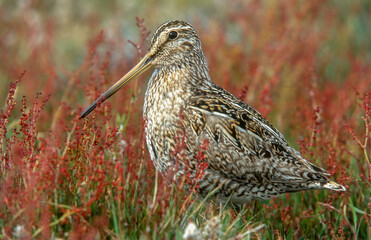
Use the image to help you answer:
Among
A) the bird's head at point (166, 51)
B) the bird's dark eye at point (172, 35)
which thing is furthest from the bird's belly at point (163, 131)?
the bird's dark eye at point (172, 35)

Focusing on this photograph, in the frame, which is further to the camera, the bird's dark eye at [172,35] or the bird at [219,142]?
the bird's dark eye at [172,35]

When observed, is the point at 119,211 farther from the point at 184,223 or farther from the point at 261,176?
the point at 261,176

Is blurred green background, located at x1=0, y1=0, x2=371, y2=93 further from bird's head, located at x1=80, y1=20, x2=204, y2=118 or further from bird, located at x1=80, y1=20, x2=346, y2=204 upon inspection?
bird, located at x1=80, y1=20, x2=346, y2=204

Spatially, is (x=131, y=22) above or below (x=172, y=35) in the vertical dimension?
above

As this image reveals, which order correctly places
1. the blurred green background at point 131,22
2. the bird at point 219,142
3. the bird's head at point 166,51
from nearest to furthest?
the bird at point 219,142 → the bird's head at point 166,51 → the blurred green background at point 131,22

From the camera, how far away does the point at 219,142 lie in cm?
418

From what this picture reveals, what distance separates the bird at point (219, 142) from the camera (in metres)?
4.12

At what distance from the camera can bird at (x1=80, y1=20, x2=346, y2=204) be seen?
4.12m

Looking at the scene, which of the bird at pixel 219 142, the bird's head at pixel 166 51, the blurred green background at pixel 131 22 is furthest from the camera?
the blurred green background at pixel 131 22

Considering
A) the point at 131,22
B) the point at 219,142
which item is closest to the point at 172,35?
the point at 219,142

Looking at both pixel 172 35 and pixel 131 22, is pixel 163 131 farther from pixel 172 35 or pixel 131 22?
pixel 131 22

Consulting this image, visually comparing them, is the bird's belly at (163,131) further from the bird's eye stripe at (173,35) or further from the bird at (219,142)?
the bird's eye stripe at (173,35)

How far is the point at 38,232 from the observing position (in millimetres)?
2980

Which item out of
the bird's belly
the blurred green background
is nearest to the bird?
the bird's belly
